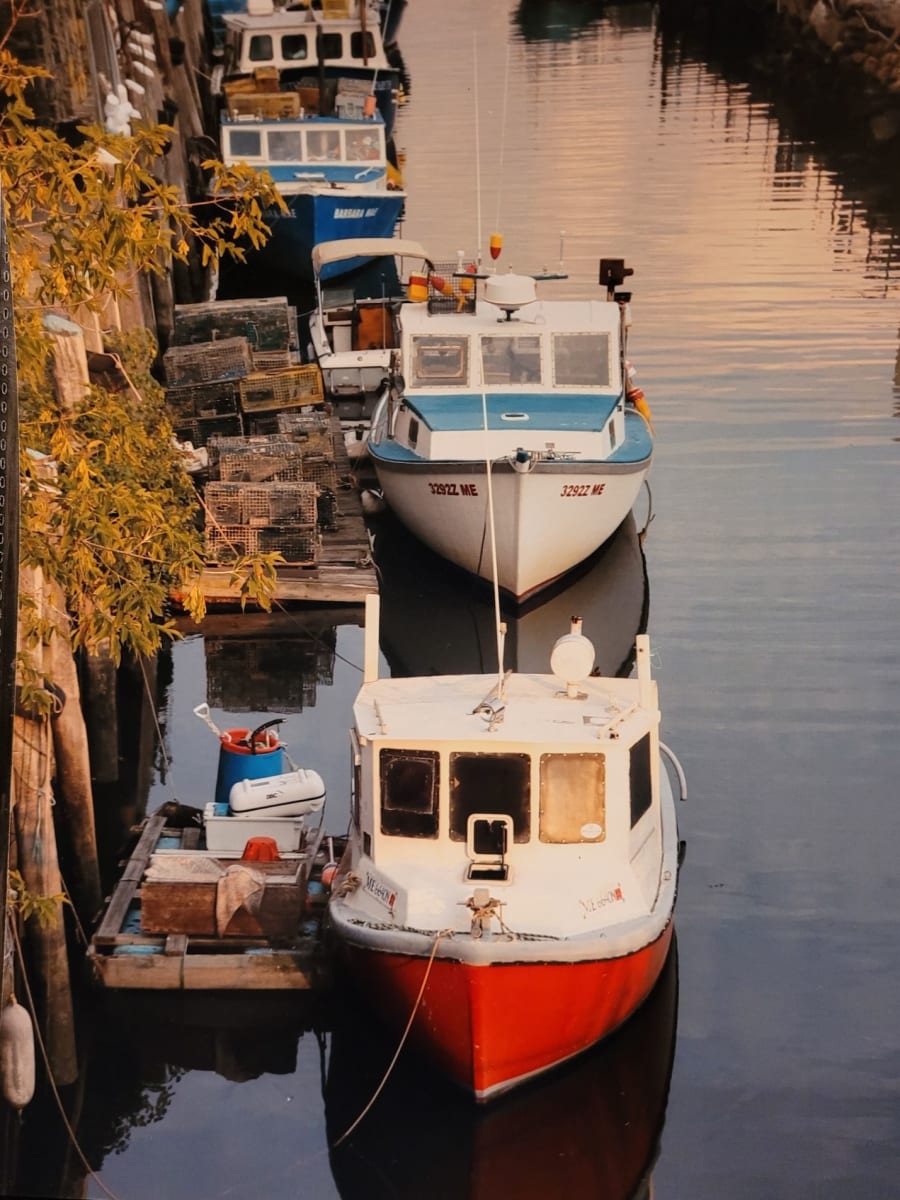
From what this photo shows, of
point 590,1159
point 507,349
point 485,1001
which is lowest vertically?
point 590,1159

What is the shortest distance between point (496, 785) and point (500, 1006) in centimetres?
141

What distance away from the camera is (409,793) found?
35.2 feet

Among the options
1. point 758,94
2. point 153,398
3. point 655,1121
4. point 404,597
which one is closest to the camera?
point 655,1121

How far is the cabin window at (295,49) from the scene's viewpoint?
49.2m

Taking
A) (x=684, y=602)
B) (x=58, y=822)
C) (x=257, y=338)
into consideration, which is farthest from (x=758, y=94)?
(x=58, y=822)

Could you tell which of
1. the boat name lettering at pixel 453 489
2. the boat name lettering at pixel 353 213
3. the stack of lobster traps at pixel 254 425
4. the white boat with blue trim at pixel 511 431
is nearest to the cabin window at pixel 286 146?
the boat name lettering at pixel 353 213

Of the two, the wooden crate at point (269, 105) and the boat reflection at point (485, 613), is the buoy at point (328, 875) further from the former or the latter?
the wooden crate at point (269, 105)

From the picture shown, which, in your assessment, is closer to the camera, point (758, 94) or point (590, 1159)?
point (590, 1159)

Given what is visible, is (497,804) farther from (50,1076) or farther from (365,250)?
(365,250)

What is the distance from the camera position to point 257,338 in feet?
82.9

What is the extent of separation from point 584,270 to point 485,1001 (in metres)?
28.2

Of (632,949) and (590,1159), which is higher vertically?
(632,949)

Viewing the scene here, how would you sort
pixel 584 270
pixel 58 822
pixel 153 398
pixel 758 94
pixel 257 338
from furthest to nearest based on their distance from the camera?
pixel 758 94
pixel 584 270
pixel 257 338
pixel 153 398
pixel 58 822

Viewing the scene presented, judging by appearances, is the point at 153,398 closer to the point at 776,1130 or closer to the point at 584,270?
the point at 776,1130
